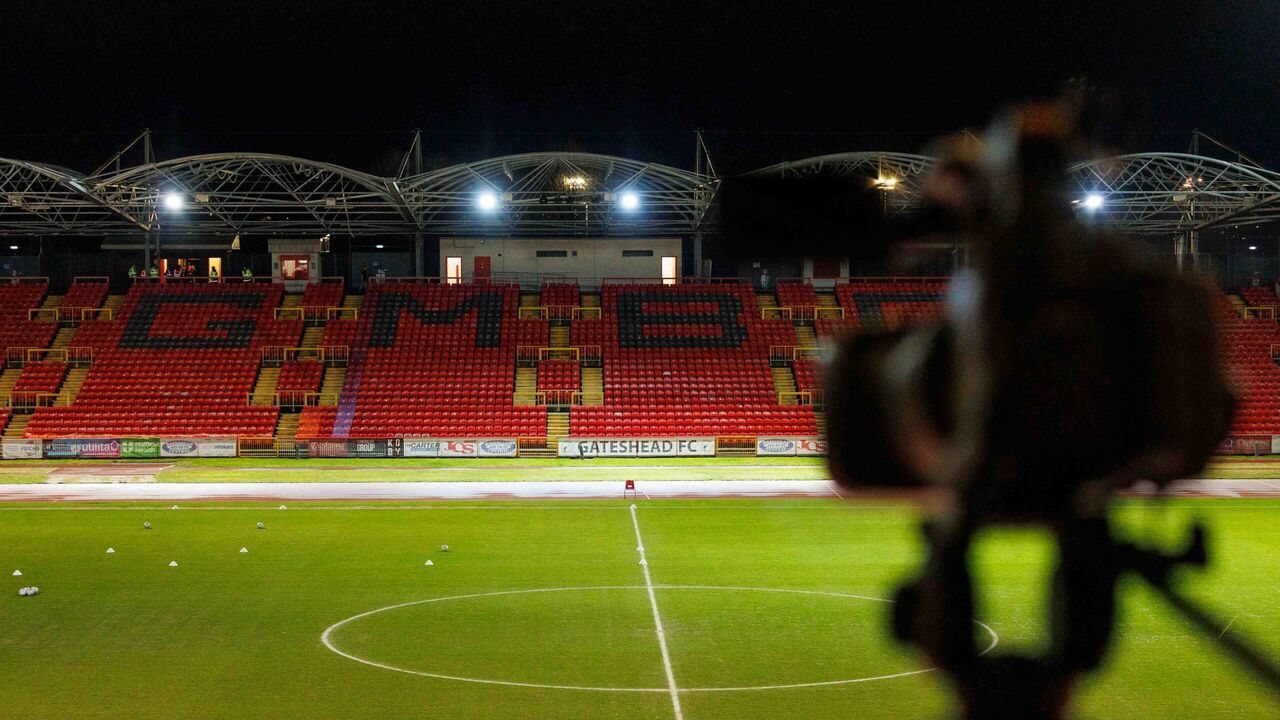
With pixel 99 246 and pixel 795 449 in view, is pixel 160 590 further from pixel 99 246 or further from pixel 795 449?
pixel 99 246

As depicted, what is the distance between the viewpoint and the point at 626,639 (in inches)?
554

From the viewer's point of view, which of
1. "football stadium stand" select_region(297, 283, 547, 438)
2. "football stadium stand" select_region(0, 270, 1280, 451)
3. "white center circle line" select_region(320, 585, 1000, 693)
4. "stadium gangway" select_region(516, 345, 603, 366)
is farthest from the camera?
"stadium gangway" select_region(516, 345, 603, 366)

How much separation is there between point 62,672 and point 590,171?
34.1 m

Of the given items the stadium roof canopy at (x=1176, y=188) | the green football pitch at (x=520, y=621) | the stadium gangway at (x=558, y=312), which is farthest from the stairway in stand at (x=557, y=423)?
the green football pitch at (x=520, y=621)

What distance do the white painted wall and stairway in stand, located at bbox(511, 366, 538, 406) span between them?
9.50 meters

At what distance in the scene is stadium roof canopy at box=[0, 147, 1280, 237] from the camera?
42469 mm

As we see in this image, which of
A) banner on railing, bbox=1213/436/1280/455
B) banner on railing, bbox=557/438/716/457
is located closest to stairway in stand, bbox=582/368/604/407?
banner on railing, bbox=557/438/716/457

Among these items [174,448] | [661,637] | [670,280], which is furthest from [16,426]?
[661,637]

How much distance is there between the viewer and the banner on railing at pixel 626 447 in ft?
132

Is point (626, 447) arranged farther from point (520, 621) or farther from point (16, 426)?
point (520, 621)

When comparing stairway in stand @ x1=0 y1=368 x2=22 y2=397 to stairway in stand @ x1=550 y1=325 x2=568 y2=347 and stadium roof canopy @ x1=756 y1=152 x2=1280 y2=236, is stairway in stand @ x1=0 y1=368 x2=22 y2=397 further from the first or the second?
stadium roof canopy @ x1=756 y1=152 x2=1280 y2=236

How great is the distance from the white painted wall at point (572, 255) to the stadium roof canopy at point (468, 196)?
56 centimetres

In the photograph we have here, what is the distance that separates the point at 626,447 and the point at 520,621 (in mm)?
25143

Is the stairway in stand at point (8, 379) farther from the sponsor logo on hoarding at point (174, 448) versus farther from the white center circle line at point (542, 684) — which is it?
the white center circle line at point (542, 684)
